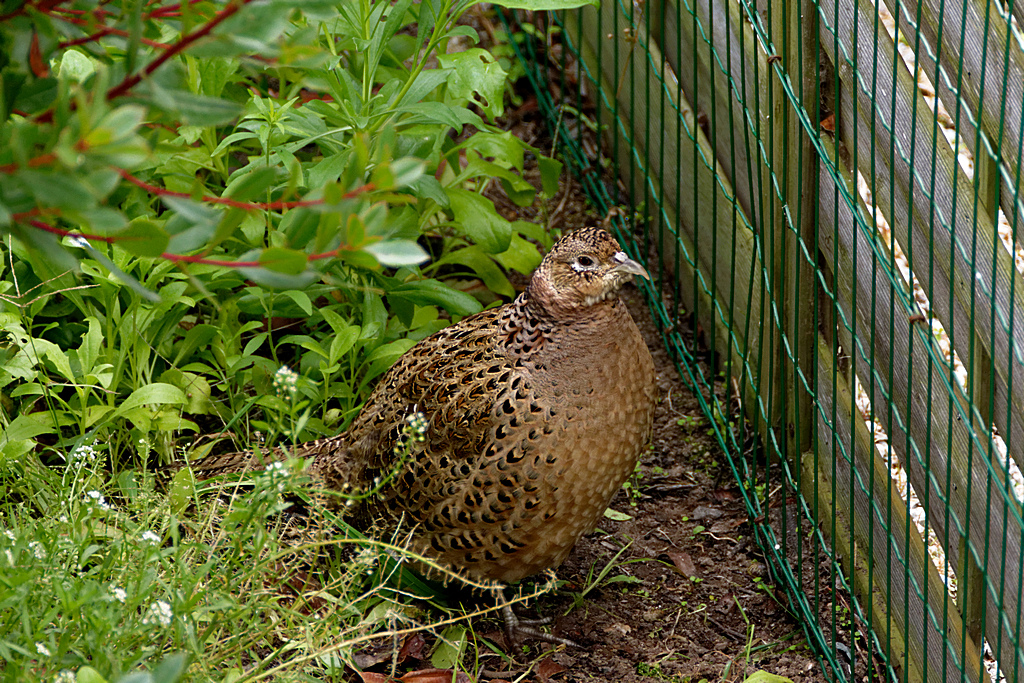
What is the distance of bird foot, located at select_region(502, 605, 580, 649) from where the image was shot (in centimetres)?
357

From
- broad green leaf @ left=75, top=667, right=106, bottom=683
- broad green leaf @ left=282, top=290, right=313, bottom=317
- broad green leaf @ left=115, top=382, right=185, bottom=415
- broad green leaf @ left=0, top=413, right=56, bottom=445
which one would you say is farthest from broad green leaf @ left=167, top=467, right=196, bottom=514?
broad green leaf @ left=75, top=667, right=106, bottom=683

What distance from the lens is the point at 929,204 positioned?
277 cm

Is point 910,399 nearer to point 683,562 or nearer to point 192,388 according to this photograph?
point 683,562

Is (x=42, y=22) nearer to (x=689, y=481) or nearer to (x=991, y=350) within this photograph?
(x=991, y=350)

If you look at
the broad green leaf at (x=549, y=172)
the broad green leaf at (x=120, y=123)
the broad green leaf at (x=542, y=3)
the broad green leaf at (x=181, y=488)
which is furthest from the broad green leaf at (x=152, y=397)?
the broad green leaf at (x=120, y=123)

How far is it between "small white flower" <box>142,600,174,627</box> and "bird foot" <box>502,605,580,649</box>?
4.86 ft

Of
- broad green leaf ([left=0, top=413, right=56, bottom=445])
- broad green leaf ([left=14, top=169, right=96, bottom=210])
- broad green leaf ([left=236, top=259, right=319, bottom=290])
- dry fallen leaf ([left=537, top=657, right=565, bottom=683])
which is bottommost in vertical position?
dry fallen leaf ([left=537, top=657, right=565, bottom=683])

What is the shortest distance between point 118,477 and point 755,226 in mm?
2147

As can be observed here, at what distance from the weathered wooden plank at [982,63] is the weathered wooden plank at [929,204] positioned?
10cm

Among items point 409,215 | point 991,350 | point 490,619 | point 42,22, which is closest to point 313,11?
point 42,22

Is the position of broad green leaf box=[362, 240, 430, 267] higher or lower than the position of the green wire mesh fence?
higher

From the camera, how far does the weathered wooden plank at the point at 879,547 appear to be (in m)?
3.03

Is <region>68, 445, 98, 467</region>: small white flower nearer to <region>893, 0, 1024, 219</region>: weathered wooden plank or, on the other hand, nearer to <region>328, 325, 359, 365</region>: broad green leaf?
Result: <region>328, 325, 359, 365</region>: broad green leaf

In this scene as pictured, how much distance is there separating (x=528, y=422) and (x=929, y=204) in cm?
120
